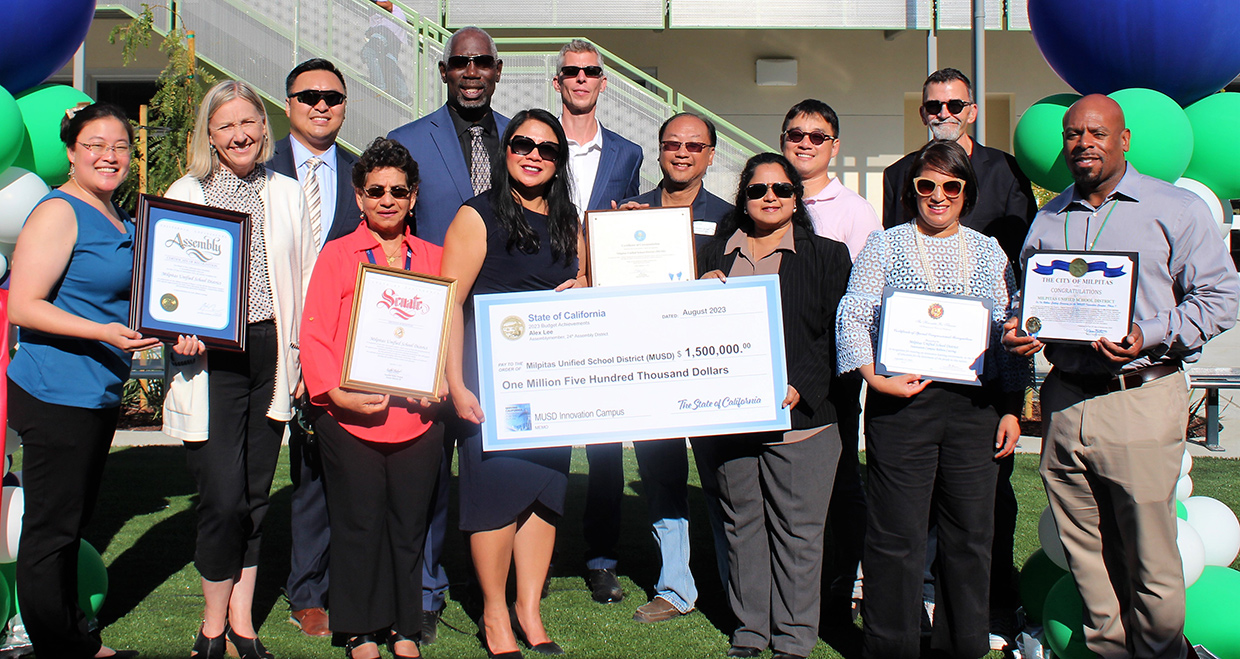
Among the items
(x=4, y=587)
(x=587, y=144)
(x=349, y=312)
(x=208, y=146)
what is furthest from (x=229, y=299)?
(x=587, y=144)

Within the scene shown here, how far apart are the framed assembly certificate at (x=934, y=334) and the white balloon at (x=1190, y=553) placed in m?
1.12

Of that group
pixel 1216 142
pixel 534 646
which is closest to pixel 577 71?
pixel 534 646

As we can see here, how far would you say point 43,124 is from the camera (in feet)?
13.8

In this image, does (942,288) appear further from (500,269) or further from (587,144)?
(587,144)

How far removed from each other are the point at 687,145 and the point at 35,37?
2.84 metres

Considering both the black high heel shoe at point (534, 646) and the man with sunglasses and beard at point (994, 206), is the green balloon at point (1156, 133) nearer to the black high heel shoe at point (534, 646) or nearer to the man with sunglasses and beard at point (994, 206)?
the man with sunglasses and beard at point (994, 206)

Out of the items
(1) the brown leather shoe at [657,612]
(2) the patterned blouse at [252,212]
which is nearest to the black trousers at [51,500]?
(2) the patterned blouse at [252,212]

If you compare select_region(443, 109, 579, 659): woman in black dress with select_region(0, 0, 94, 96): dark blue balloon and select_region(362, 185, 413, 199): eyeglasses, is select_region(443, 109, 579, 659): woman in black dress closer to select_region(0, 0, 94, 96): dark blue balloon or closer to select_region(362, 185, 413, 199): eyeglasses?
select_region(362, 185, 413, 199): eyeglasses

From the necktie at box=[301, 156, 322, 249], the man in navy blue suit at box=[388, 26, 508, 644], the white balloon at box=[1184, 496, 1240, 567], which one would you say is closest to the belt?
the white balloon at box=[1184, 496, 1240, 567]

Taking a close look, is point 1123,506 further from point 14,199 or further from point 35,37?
point 35,37

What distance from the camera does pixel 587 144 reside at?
16.9 ft

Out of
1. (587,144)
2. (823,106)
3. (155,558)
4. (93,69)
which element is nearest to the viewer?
(823,106)

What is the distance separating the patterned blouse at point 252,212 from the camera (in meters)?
3.92

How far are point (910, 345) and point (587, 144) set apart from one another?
221 centimetres
